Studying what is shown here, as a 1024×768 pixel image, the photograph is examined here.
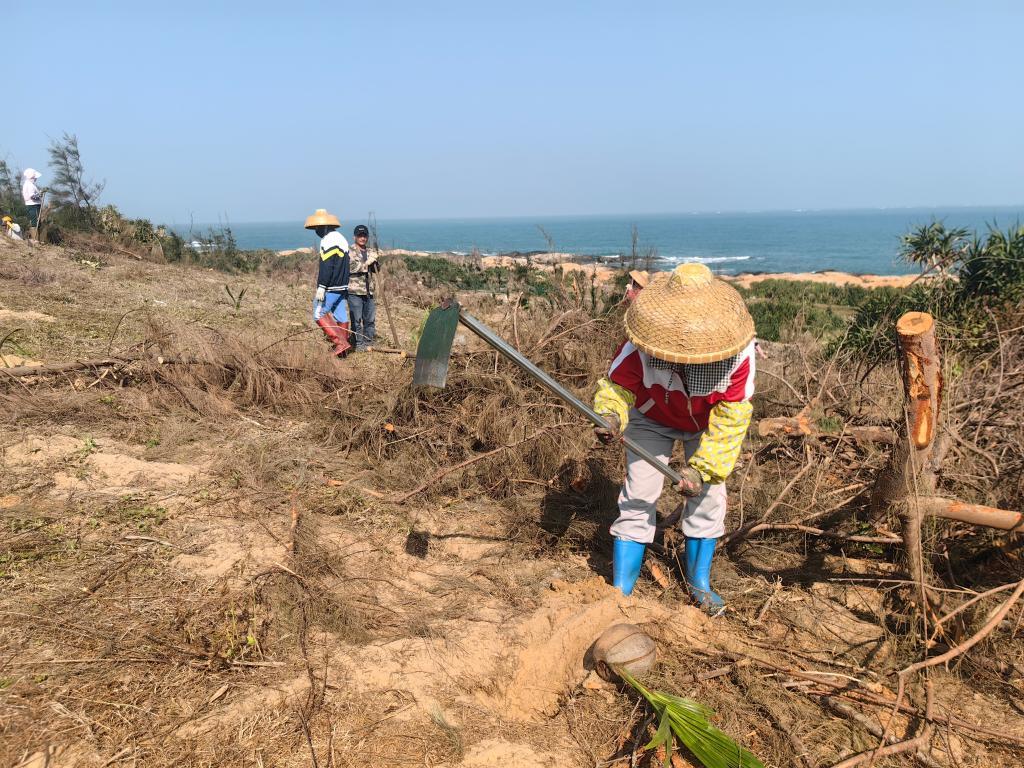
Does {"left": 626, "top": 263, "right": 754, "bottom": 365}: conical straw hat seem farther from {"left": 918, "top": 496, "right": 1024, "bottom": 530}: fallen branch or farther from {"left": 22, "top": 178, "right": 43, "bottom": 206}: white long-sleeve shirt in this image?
{"left": 22, "top": 178, "right": 43, "bottom": 206}: white long-sleeve shirt

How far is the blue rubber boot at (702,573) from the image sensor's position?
2.99 meters

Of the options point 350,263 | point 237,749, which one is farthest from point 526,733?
point 350,263

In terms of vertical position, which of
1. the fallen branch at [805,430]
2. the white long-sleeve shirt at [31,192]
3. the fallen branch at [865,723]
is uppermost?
the white long-sleeve shirt at [31,192]

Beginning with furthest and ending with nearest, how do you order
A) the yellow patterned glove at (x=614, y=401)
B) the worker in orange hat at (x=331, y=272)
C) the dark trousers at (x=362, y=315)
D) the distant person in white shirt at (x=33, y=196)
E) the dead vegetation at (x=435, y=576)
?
the distant person in white shirt at (x=33, y=196), the dark trousers at (x=362, y=315), the worker in orange hat at (x=331, y=272), the yellow patterned glove at (x=614, y=401), the dead vegetation at (x=435, y=576)

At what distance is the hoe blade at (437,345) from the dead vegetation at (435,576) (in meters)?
1.05

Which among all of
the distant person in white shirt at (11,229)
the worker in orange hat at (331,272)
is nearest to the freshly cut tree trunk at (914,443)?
the worker in orange hat at (331,272)

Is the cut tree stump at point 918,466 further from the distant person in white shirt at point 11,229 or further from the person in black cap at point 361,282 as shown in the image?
the distant person in white shirt at point 11,229

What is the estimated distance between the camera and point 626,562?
3.03 metres

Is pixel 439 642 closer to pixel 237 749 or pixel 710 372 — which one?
pixel 237 749

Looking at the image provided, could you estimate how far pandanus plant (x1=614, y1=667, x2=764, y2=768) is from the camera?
6.57ft

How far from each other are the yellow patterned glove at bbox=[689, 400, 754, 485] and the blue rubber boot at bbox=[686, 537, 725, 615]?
0.43 metres

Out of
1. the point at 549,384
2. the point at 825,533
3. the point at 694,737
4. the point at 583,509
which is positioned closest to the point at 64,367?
the point at 583,509

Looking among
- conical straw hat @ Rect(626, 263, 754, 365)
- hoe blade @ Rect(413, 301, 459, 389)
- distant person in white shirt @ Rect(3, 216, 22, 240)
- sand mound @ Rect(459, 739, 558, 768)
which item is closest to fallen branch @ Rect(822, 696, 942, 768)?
sand mound @ Rect(459, 739, 558, 768)

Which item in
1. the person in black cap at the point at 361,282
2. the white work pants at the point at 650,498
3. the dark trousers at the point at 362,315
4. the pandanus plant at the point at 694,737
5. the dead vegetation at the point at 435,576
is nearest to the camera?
the pandanus plant at the point at 694,737
